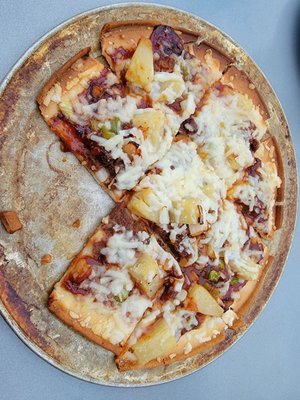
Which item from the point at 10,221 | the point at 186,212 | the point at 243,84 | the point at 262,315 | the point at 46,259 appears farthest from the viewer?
the point at 262,315

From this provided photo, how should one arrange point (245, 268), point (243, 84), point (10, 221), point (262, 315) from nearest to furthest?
point (10, 221)
point (245, 268)
point (243, 84)
point (262, 315)

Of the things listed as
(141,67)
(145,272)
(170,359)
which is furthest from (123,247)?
(141,67)

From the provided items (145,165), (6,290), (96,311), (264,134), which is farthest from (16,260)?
(264,134)

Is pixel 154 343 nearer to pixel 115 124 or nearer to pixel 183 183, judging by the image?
pixel 183 183

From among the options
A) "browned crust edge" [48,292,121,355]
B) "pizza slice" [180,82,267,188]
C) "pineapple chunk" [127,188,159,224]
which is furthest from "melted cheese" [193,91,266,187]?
"browned crust edge" [48,292,121,355]

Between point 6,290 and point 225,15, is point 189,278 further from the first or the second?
point 225,15

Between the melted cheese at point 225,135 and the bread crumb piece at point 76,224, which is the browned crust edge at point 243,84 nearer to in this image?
the melted cheese at point 225,135
